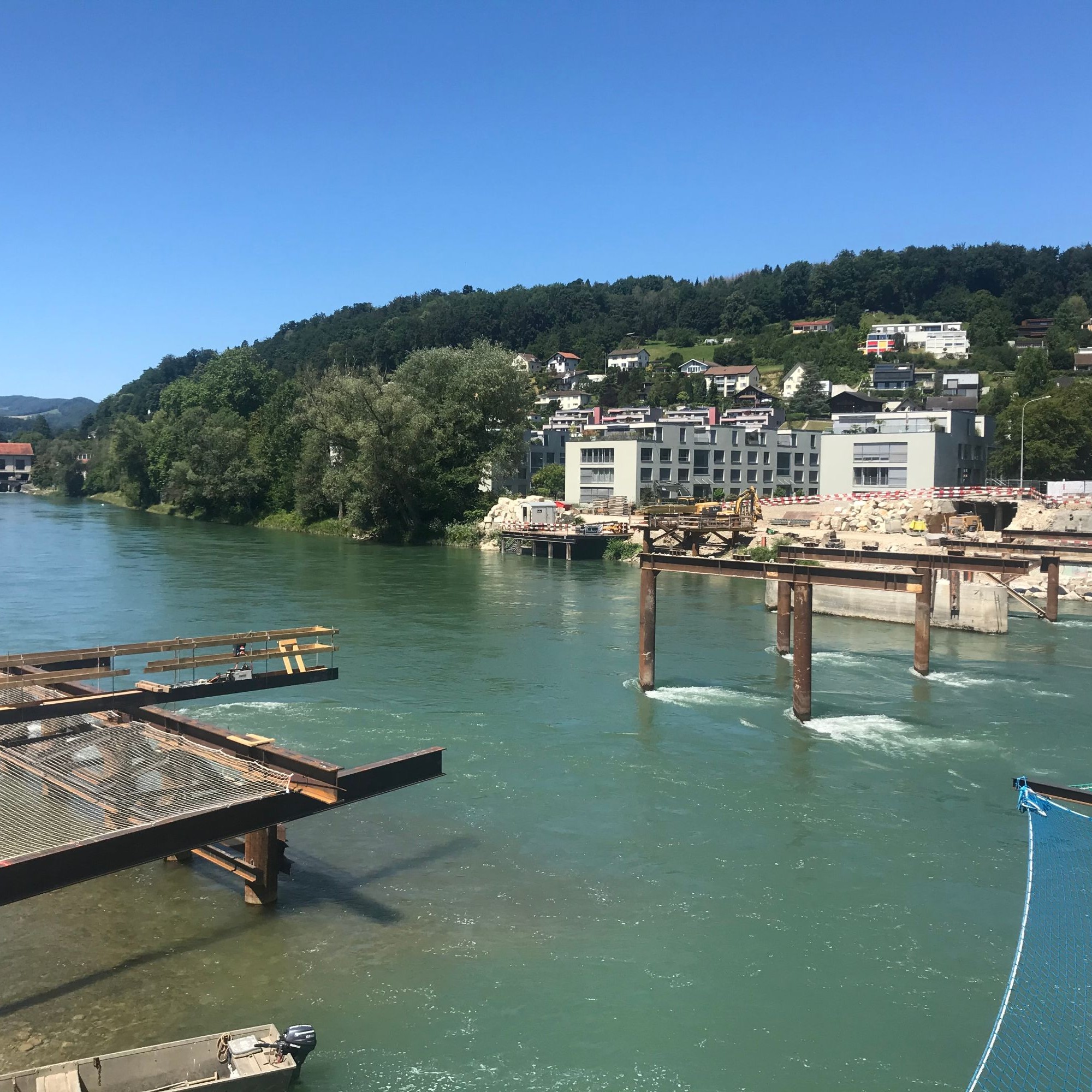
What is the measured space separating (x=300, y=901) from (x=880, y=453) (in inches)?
2868

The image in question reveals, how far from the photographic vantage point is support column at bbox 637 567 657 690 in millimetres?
25844

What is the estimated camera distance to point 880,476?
79.0 meters

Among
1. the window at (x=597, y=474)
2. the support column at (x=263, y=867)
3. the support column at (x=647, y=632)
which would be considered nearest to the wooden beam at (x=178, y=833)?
the support column at (x=263, y=867)

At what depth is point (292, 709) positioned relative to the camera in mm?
23625

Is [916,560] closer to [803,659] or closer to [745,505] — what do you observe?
[745,505]

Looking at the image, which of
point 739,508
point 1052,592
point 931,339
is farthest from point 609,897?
point 931,339

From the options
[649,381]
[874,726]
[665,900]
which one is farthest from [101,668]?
[649,381]

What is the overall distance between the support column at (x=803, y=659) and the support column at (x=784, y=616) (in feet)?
23.5

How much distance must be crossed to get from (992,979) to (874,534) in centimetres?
4698

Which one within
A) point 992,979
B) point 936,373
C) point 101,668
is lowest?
point 992,979

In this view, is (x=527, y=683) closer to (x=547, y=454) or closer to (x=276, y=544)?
(x=276, y=544)

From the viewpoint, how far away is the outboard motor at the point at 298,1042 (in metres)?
9.25

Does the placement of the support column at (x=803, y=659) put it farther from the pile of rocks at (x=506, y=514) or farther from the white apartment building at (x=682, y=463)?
the white apartment building at (x=682, y=463)

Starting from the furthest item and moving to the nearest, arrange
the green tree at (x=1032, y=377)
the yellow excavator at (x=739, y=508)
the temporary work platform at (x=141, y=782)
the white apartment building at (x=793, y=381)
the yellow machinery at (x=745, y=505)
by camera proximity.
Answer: the white apartment building at (x=793, y=381), the green tree at (x=1032, y=377), the yellow excavator at (x=739, y=508), the yellow machinery at (x=745, y=505), the temporary work platform at (x=141, y=782)
